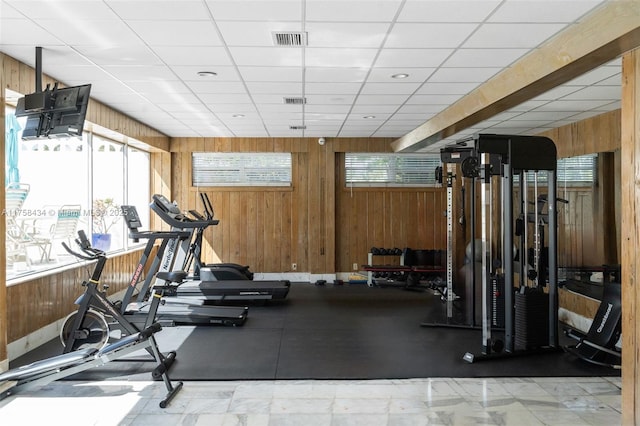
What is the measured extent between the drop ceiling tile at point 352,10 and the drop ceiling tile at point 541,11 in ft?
2.26

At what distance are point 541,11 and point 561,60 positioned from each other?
0.54 meters

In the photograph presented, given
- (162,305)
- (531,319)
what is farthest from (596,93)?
(162,305)

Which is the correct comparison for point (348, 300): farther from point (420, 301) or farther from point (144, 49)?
point (144, 49)

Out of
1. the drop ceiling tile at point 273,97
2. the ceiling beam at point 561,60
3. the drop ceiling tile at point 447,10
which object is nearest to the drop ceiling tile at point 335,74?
the drop ceiling tile at point 273,97

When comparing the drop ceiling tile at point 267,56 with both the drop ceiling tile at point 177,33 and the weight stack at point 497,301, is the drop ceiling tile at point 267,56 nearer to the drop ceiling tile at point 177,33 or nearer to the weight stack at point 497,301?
the drop ceiling tile at point 177,33

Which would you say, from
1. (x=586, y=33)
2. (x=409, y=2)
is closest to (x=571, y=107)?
(x=586, y=33)

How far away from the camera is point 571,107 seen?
17.0 ft

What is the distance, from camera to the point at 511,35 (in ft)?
11.0

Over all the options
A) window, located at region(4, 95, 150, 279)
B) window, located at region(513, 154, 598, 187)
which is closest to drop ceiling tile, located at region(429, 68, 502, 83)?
window, located at region(513, 154, 598, 187)

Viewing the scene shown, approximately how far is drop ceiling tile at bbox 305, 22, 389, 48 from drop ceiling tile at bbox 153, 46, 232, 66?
801 millimetres

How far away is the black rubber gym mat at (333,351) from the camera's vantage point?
3.97 metres

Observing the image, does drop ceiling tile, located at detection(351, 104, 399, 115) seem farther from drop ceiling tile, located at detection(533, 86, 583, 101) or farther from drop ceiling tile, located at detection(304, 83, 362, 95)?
drop ceiling tile, located at detection(533, 86, 583, 101)

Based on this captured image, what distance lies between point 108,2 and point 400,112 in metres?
4.07

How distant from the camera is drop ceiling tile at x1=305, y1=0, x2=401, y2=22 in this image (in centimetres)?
287
